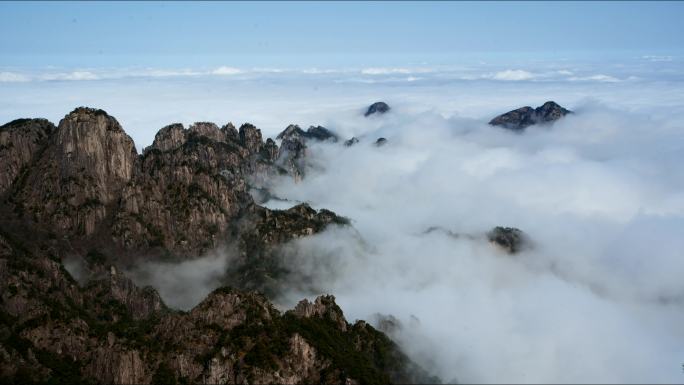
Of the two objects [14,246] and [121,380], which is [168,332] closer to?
[121,380]

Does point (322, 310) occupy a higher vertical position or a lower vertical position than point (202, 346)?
lower

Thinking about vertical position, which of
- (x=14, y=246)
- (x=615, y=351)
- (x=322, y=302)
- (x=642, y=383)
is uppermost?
(x=14, y=246)

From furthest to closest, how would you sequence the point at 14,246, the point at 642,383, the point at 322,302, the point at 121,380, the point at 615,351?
the point at 615,351, the point at 14,246, the point at 322,302, the point at 642,383, the point at 121,380

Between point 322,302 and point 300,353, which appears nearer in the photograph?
point 300,353

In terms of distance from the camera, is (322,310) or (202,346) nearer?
(202,346)

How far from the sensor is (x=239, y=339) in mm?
138625

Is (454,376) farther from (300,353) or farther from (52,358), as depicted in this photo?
(52,358)

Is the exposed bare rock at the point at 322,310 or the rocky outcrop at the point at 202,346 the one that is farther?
the exposed bare rock at the point at 322,310

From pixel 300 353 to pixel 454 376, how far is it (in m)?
42.6

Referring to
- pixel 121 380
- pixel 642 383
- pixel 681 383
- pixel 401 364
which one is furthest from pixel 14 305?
pixel 681 383

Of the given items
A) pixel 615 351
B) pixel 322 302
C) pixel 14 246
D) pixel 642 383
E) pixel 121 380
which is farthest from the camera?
pixel 615 351

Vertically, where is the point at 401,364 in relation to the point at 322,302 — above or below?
below

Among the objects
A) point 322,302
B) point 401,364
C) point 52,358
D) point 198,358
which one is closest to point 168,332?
point 198,358

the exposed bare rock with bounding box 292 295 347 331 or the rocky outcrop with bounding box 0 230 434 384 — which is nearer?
the rocky outcrop with bounding box 0 230 434 384
